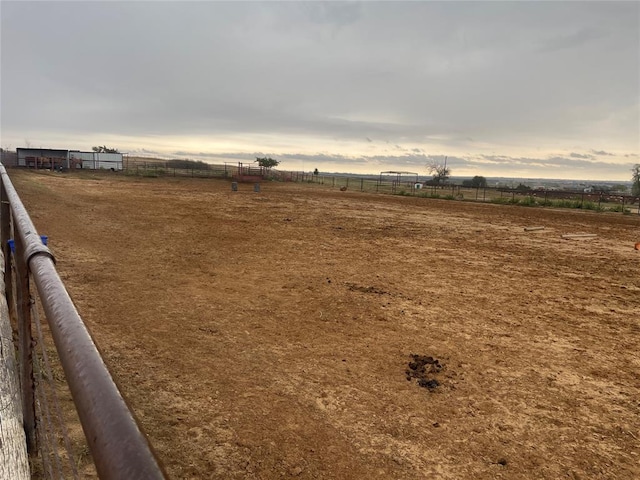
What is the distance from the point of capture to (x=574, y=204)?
1264 inches

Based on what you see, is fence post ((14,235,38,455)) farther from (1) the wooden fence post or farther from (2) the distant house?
(2) the distant house

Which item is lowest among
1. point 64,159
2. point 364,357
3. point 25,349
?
point 364,357

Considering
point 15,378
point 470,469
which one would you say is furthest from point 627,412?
point 15,378

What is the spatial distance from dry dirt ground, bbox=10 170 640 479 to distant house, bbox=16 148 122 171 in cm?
4772

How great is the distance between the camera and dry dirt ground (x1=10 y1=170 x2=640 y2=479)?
11.3ft

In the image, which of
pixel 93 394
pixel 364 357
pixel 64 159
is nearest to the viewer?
pixel 93 394

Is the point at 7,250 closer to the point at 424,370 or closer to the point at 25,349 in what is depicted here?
the point at 25,349

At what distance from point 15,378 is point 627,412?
509 cm

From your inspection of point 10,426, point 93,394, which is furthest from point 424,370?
point 93,394

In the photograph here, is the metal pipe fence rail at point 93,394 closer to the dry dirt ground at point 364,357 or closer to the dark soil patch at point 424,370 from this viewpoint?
the dry dirt ground at point 364,357

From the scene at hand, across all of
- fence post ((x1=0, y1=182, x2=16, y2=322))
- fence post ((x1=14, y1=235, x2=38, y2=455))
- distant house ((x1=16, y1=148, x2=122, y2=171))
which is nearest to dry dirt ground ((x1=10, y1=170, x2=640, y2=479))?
fence post ((x1=14, y1=235, x2=38, y2=455))

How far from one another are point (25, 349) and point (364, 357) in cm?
375

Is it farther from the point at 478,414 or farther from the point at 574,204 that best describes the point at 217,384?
the point at 574,204

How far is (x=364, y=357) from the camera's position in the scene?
16.7 feet
